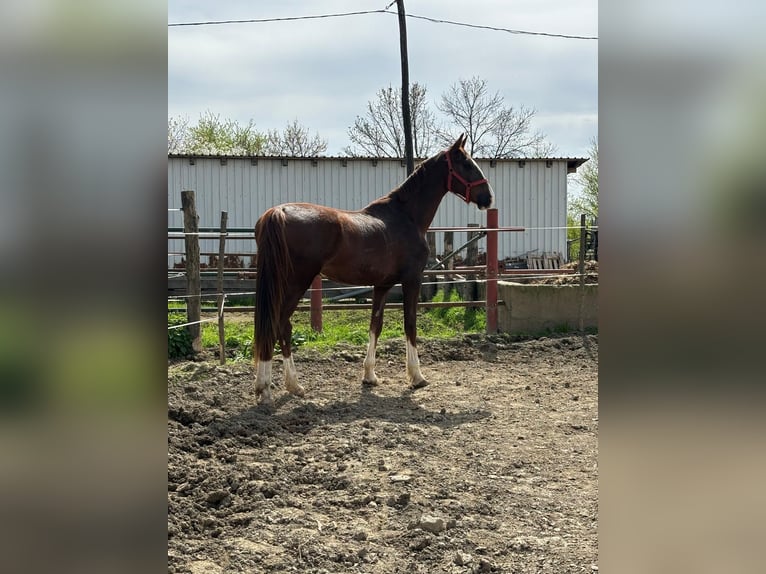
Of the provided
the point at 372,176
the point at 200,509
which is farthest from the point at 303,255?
the point at 372,176

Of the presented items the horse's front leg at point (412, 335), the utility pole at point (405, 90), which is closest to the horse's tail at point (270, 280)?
the horse's front leg at point (412, 335)

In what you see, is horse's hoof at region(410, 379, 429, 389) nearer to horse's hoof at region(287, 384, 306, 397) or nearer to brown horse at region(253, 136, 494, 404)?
brown horse at region(253, 136, 494, 404)

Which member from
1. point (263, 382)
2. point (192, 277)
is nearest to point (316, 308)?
point (192, 277)

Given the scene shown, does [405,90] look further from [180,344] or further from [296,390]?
[296,390]

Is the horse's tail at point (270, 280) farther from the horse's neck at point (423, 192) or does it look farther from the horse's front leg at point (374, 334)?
the horse's neck at point (423, 192)

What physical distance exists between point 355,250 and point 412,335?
938mm

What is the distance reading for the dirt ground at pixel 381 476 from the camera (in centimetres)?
221

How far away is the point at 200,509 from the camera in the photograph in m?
2.56

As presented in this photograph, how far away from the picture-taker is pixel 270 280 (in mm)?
4410

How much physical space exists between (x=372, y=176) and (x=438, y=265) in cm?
637

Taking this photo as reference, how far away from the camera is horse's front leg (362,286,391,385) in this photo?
552cm

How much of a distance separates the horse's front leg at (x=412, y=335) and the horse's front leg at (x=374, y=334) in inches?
8.5

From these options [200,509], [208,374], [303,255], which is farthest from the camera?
[208,374]
